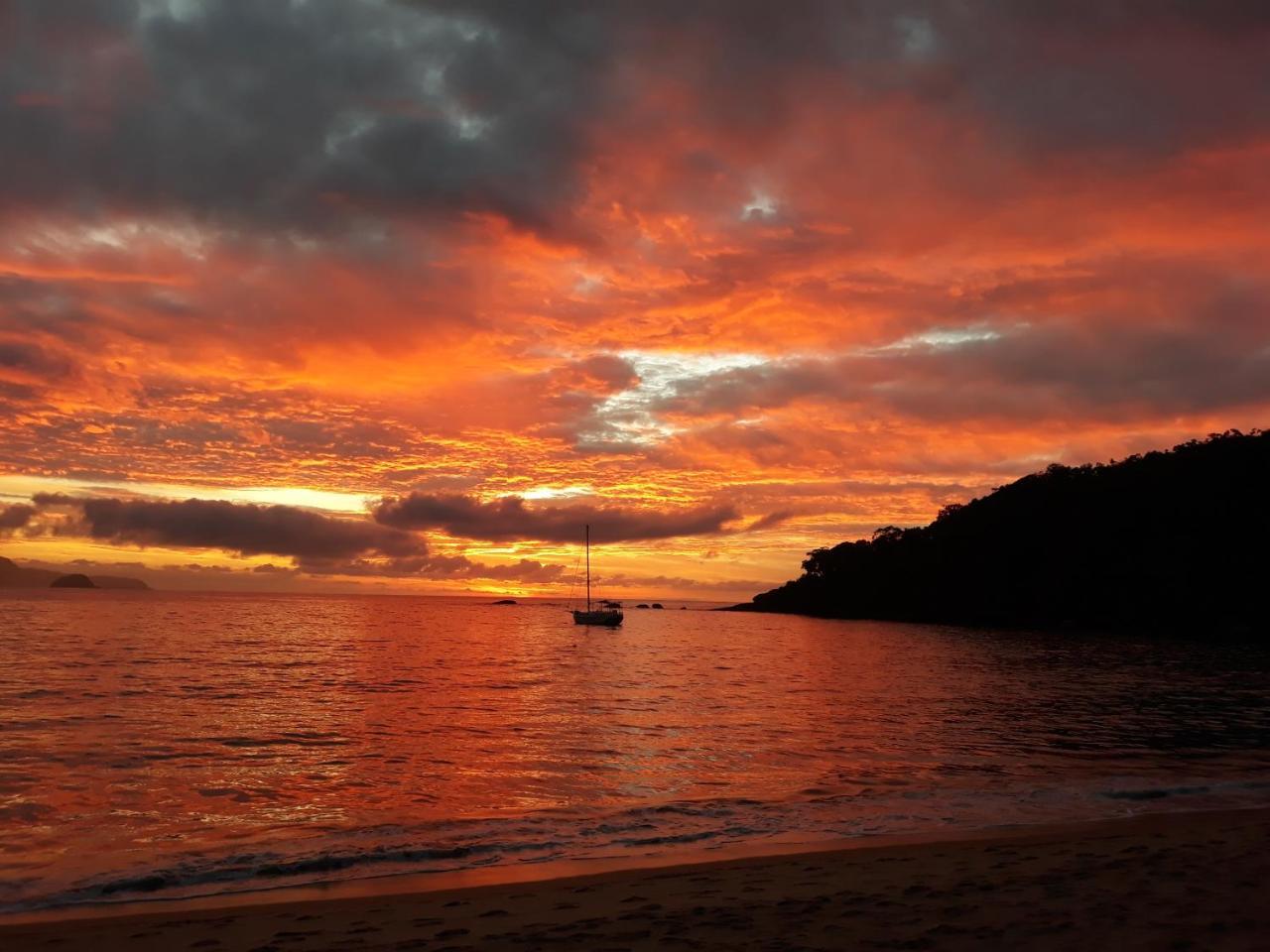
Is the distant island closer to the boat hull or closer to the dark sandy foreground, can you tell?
the boat hull

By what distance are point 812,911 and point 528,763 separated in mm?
15514

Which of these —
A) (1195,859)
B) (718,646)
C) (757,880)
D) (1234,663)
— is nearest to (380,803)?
(757,880)

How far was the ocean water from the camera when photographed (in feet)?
50.3

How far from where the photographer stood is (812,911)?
10.2 m

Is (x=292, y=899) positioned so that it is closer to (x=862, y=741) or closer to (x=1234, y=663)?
(x=862, y=741)

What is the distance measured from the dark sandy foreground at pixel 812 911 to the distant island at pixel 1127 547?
13122cm

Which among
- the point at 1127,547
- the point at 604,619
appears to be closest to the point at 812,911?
the point at 604,619

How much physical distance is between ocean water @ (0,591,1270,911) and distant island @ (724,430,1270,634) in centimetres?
8654

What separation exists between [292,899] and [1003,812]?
13950mm

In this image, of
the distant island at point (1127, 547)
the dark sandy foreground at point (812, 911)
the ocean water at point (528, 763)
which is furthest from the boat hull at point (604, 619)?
the dark sandy foreground at point (812, 911)

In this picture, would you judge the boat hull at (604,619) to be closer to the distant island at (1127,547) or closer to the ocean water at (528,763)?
the distant island at (1127,547)

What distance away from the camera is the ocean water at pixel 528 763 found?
15.3 meters

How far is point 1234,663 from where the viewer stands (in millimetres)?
68938

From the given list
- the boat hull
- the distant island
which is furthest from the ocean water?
the boat hull
